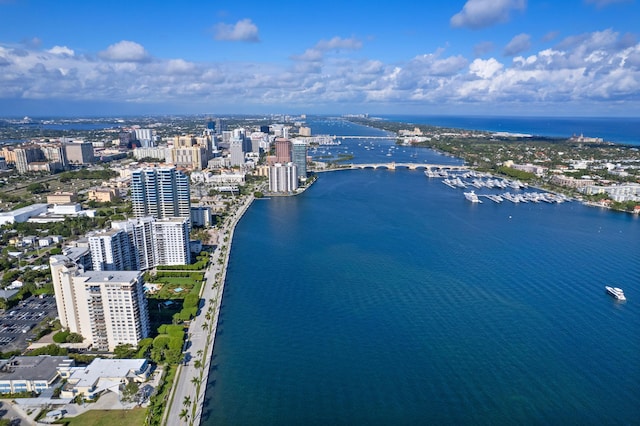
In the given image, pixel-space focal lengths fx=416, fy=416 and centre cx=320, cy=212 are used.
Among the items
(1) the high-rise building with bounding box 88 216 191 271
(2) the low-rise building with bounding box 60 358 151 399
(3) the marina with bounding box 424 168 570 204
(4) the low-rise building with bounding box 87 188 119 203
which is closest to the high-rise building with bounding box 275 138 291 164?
(3) the marina with bounding box 424 168 570 204

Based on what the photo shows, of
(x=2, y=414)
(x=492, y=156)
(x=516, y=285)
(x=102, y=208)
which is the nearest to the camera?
(x=2, y=414)

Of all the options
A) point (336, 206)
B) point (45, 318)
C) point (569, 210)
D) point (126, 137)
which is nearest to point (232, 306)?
point (45, 318)

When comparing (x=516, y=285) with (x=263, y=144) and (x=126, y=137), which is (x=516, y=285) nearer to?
(x=263, y=144)

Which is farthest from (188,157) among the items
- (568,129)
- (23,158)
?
(568,129)

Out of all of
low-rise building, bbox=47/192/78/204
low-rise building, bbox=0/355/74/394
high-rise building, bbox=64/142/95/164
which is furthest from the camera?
high-rise building, bbox=64/142/95/164

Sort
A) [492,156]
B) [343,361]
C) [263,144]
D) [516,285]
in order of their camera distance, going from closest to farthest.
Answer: [343,361]
[516,285]
[492,156]
[263,144]

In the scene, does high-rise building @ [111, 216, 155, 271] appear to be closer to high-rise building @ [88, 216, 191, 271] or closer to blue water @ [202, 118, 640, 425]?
high-rise building @ [88, 216, 191, 271]
